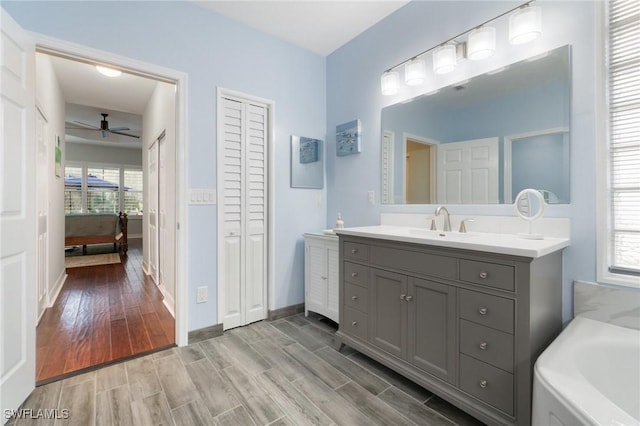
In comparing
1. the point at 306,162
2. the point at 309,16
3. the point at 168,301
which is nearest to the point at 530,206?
the point at 306,162

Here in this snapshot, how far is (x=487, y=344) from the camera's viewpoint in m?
1.36

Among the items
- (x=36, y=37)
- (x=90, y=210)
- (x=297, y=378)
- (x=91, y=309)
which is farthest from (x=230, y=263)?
(x=90, y=210)

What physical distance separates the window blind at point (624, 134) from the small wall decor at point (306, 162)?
7.18 feet

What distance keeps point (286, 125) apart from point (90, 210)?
7.66 meters

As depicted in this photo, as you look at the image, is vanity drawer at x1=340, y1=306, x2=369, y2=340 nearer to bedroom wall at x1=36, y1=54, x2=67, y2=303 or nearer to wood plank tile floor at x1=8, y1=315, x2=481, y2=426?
Result: wood plank tile floor at x1=8, y1=315, x2=481, y2=426

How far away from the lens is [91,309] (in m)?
3.00

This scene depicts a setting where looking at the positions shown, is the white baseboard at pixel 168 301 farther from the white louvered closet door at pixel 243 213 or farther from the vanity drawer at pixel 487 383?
the vanity drawer at pixel 487 383

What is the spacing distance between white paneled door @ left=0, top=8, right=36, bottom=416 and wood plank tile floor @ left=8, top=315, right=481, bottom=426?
24cm

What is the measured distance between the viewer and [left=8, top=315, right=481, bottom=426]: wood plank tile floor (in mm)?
1492

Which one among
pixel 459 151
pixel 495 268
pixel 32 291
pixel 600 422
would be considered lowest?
pixel 600 422

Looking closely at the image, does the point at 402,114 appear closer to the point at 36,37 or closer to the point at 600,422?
the point at 600,422

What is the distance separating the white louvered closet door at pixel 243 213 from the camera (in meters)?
2.52

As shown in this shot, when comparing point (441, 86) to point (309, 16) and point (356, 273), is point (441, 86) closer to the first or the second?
point (309, 16)

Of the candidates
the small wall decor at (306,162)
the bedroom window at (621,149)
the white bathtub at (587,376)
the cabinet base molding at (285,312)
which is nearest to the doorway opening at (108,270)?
the cabinet base molding at (285,312)
